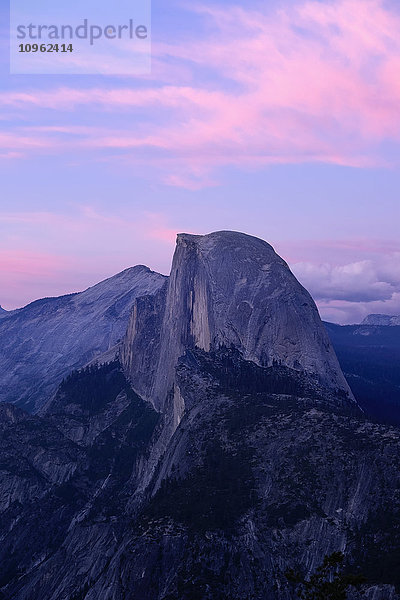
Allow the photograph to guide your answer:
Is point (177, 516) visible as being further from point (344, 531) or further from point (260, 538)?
point (344, 531)

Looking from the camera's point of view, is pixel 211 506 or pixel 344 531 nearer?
pixel 344 531

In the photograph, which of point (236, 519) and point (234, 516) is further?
point (234, 516)

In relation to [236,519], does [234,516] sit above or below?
above

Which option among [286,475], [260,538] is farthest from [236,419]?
[260,538]

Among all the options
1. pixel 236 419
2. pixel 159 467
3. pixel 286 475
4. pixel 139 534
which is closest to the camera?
pixel 139 534

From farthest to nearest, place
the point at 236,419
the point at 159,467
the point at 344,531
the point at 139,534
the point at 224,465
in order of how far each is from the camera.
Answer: the point at 159,467 < the point at 236,419 < the point at 224,465 < the point at 139,534 < the point at 344,531

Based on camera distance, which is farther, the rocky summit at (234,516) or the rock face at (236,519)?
the rock face at (236,519)

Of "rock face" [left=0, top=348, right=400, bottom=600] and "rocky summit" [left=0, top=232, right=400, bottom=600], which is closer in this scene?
"rocky summit" [left=0, top=232, right=400, bottom=600]

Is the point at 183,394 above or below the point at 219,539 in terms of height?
above

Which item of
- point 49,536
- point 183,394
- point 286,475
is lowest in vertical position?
point 49,536
